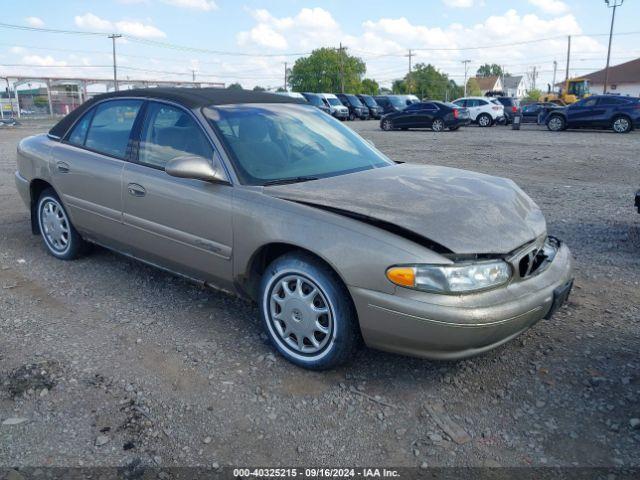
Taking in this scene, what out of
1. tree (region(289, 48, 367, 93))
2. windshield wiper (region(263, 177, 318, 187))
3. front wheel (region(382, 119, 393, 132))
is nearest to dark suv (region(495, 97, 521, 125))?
front wheel (region(382, 119, 393, 132))

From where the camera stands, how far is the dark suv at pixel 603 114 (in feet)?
69.8

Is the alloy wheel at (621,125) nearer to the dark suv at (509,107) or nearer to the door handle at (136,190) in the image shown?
the dark suv at (509,107)

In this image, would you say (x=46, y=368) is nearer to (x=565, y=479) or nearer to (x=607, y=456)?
(x=565, y=479)

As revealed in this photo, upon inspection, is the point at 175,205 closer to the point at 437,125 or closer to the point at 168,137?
the point at 168,137

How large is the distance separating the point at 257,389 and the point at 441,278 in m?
1.16

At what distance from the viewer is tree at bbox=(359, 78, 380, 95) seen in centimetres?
9222

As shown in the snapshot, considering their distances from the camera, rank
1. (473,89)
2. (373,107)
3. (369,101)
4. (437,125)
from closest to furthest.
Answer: (437,125) < (373,107) < (369,101) < (473,89)

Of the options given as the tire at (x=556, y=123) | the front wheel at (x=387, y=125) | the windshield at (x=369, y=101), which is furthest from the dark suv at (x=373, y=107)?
the tire at (x=556, y=123)

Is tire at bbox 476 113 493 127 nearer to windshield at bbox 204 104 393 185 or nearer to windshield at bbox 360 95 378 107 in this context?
windshield at bbox 360 95 378 107

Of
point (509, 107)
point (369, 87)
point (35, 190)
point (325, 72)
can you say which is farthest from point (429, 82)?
point (35, 190)

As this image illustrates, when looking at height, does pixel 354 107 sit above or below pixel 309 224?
above

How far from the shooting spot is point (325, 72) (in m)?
90.4

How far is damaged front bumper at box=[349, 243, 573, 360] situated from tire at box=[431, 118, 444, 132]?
22429 mm

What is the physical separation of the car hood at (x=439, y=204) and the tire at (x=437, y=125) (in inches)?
848
